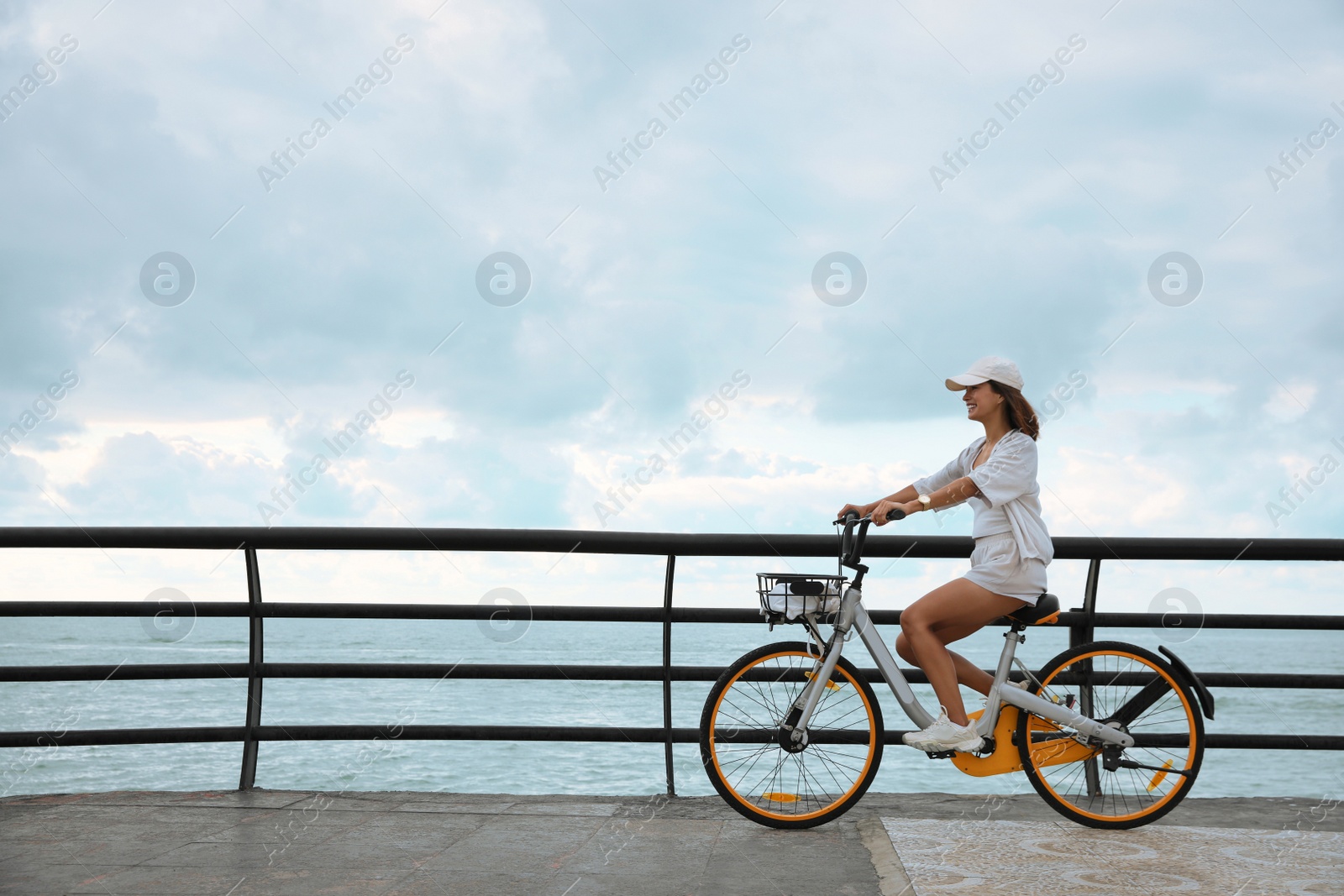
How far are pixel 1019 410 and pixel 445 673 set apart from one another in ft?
8.92

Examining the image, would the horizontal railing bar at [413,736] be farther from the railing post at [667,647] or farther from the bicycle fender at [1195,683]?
the bicycle fender at [1195,683]

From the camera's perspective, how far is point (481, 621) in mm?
4570

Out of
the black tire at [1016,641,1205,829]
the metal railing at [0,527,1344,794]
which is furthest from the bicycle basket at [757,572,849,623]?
the black tire at [1016,641,1205,829]

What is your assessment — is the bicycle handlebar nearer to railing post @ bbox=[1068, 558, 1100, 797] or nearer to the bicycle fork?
the bicycle fork

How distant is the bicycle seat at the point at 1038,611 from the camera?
158 inches

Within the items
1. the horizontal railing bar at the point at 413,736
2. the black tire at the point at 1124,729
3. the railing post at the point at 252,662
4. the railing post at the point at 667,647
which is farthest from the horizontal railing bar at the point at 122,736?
the black tire at the point at 1124,729

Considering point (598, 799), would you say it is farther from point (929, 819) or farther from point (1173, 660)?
point (1173, 660)

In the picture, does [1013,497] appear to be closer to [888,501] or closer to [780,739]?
[888,501]

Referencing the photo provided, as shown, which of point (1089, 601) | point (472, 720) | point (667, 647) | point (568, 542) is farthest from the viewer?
point (472, 720)

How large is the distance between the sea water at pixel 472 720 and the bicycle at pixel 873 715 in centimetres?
26

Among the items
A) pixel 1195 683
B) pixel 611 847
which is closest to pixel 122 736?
pixel 611 847

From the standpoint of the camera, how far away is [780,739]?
13.2 feet

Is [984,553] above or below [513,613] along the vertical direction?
above

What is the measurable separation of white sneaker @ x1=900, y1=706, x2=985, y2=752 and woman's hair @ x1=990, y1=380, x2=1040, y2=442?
1135mm
